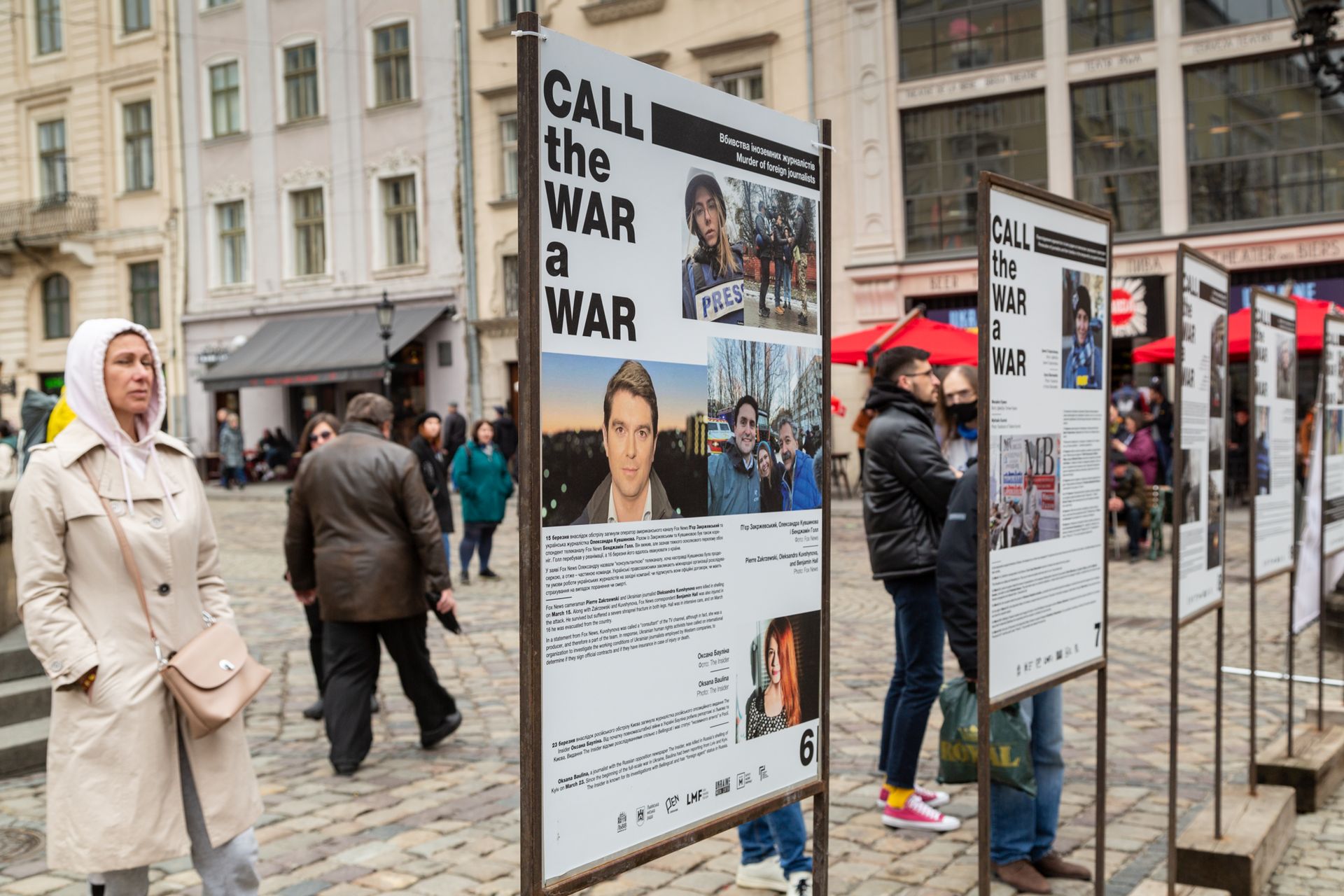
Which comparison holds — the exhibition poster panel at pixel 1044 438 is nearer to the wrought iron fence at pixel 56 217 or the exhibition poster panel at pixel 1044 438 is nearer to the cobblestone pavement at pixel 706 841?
the cobblestone pavement at pixel 706 841

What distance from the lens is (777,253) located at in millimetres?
2645

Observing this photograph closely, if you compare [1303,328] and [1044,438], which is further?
[1303,328]

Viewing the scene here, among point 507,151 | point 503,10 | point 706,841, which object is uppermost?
point 503,10

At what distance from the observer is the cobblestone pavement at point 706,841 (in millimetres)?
4824

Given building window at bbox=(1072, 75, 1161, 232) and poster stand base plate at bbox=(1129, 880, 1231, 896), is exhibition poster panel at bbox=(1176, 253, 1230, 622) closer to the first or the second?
poster stand base plate at bbox=(1129, 880, 1231, 896)

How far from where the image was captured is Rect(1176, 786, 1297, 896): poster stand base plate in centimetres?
448

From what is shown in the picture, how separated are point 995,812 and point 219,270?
32090mm

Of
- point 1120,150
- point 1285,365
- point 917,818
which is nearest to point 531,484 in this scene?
point 917,818

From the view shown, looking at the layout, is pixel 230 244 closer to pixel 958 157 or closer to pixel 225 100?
pixel 225 100

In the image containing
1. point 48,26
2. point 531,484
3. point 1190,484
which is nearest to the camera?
point 531,484

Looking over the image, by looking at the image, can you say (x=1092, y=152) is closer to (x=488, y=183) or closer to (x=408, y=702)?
(x=488, y=183)

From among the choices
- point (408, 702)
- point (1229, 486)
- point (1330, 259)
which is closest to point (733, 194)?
point (408, 702)

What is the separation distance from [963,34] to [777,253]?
22.3m

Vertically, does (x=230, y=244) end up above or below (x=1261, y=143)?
above
